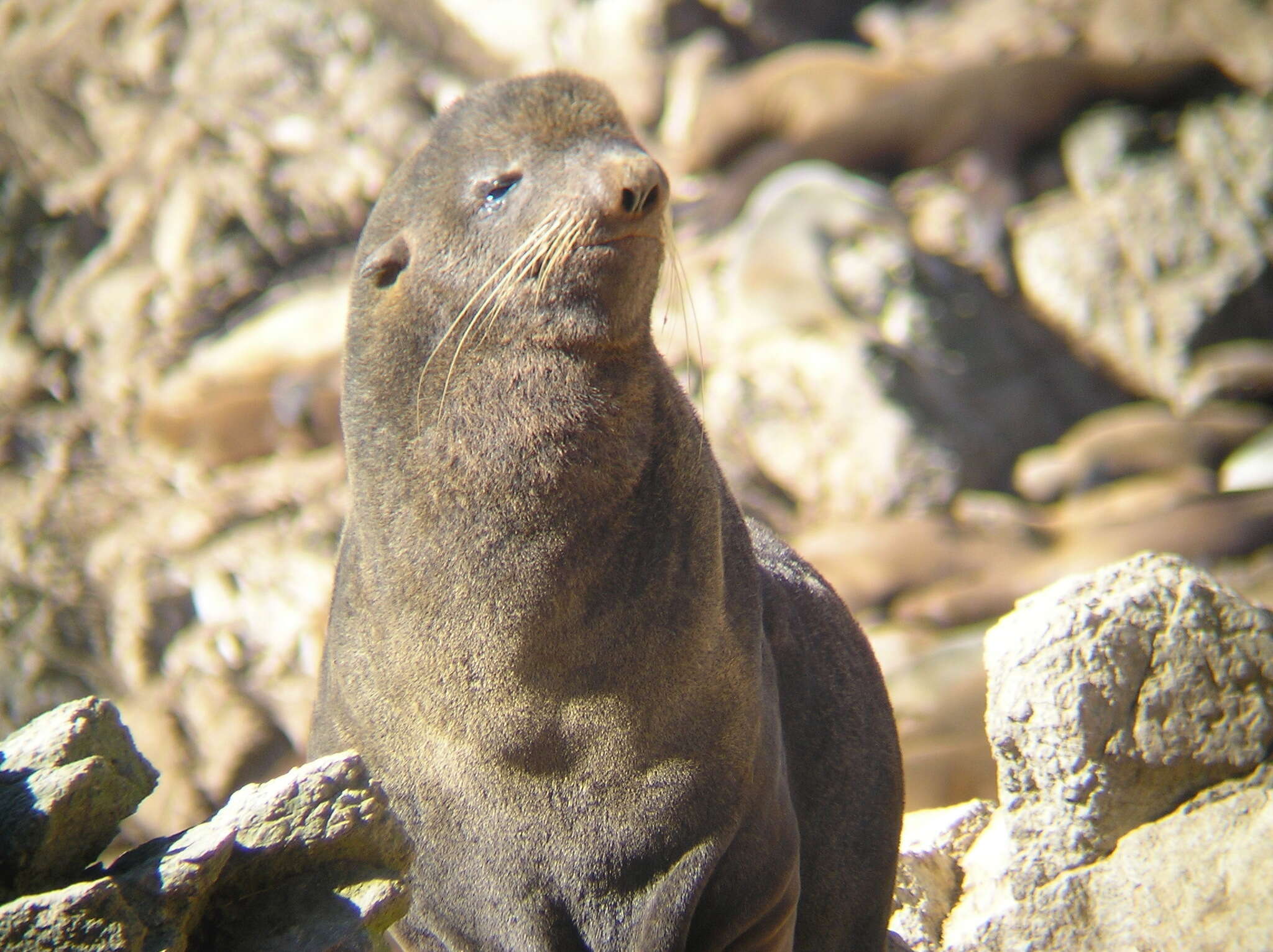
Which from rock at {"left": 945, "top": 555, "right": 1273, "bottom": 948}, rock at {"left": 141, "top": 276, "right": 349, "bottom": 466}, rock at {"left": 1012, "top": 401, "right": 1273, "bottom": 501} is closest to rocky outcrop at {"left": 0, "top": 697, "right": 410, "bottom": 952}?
rock at {"left": 945, "top": 555, "right": 1273, "bottom": 948}

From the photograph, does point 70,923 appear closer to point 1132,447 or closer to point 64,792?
point 64,792

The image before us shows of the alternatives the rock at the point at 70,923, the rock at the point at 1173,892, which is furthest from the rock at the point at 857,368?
the rock at the point at 70,923

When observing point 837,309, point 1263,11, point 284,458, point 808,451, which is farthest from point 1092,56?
point 284,458

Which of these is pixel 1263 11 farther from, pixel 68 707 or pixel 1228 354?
pixel 68 707

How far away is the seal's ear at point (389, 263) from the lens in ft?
9.48

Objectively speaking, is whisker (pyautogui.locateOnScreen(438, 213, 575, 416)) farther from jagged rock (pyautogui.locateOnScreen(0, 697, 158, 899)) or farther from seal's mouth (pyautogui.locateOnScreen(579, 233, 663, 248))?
jagged rock (pyautogui.locateOnScreen(0, 697, 158, 899))

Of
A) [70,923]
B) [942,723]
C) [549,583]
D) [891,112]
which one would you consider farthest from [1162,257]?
[70,923]

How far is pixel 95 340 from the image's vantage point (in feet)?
33.4

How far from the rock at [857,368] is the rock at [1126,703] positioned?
6.87 metres

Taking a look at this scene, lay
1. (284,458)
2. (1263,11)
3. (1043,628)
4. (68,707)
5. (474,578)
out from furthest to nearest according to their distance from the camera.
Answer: (1263,11) < (284,458) < (1043,628) < (474,578) < (68,707)

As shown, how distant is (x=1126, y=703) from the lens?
3217 millimetres

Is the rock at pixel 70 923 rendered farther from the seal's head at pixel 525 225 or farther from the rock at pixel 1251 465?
the rock at pixel 1251 465

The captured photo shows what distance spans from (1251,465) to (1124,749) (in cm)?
916

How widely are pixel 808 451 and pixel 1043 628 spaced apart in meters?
7.05
